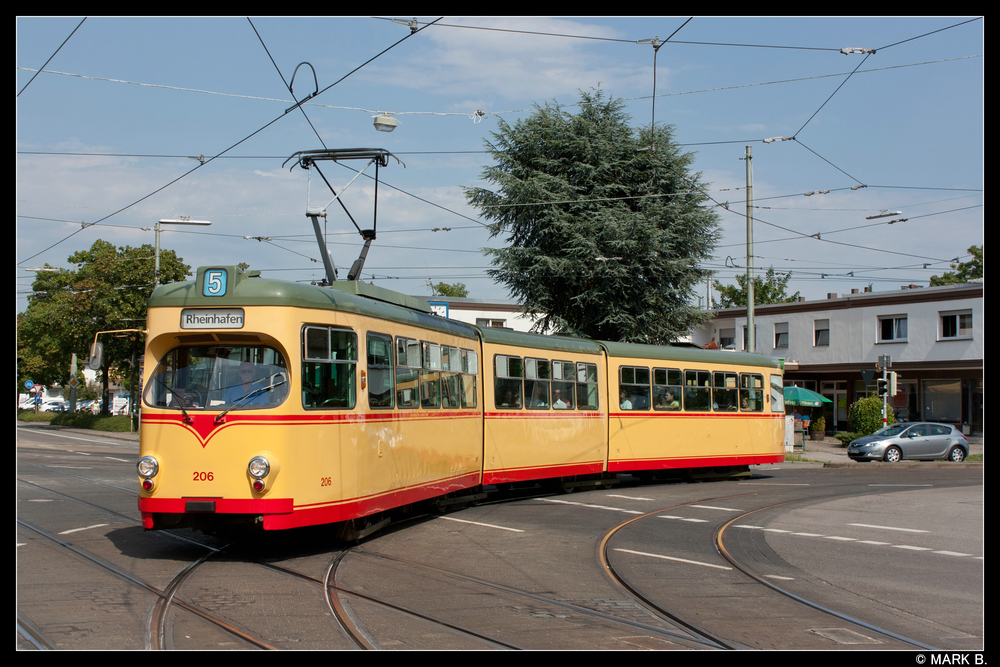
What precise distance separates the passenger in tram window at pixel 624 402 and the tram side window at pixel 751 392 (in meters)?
3.85

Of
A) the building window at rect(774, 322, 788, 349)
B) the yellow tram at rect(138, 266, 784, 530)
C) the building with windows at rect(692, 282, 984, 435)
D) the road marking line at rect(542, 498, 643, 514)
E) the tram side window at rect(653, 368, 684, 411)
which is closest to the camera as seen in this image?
the yellow tram at rect(138, 266, 784, 530)

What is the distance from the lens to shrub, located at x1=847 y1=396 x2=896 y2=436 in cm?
3575

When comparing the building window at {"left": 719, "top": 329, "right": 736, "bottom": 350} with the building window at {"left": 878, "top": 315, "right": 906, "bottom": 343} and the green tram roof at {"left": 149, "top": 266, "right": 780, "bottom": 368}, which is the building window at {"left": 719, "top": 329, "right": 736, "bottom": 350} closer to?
the building window at {"left": 878, "top": 315, "right": 906, "bottom": 343}

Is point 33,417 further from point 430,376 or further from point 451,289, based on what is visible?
point 430,376

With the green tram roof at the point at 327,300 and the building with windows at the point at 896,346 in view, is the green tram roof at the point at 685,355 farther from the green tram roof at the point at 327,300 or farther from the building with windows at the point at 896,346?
the building with windows at the point at 896,346

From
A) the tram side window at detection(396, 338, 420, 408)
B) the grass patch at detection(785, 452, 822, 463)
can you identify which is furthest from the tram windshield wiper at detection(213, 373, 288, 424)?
the grass patch at detection(785, 452, 822, 463)

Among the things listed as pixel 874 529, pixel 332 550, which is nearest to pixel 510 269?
pixel 874 529

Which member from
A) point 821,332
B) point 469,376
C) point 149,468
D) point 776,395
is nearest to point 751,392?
point 776,395

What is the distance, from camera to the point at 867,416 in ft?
118

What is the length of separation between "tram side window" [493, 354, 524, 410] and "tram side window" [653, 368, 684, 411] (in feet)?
15.1

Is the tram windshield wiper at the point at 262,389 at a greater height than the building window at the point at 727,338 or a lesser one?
lesser

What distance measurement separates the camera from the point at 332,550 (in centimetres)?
1044

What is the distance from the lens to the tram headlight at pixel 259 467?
9281 millimetres

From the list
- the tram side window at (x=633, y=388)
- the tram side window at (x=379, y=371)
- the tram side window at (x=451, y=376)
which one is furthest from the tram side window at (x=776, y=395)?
the tram side window at (x=379, y=371)
